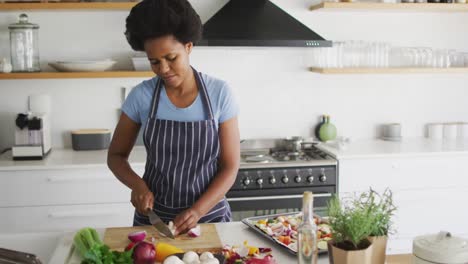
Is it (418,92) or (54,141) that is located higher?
(418,92)

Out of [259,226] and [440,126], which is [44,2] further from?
[440,126]

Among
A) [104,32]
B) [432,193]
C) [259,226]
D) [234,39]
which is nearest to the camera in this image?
[259,226]

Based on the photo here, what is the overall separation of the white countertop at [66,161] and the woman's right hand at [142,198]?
1332 mm

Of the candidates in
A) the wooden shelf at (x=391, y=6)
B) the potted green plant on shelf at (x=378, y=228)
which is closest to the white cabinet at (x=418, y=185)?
the wooden shelf at (x=391, y=6)

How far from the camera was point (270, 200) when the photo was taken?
3545 millimetres

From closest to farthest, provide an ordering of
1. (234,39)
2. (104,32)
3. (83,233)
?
(83,233)
(234,39)
(104,32)

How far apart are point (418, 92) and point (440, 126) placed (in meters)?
0.30

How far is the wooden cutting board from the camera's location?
6.15 ft

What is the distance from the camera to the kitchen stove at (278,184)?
3520 millimetres

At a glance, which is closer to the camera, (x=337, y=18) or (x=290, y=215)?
(x=290, y=215)

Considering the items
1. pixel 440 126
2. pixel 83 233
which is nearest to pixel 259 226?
pixel 83 233

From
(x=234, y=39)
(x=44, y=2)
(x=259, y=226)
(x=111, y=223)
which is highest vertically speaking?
(x=44, y=2)

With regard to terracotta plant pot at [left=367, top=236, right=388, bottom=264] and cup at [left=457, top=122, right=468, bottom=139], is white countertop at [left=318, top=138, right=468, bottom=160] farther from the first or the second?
terracotta plant pot at [left=367, top=236, right=388, bottom=264]

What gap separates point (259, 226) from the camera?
203cm
